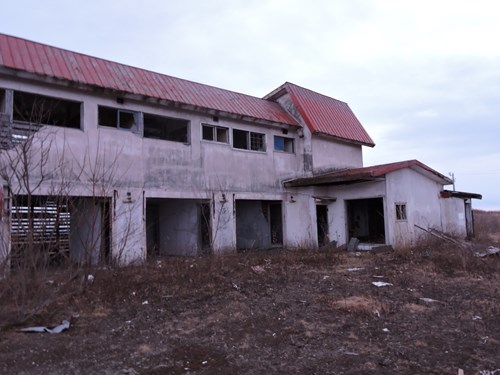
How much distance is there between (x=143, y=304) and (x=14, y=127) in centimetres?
582

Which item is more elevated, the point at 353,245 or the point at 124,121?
the point at 124,121

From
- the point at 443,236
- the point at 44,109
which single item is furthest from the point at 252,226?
the point at 44,109

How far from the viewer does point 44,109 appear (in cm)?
1165

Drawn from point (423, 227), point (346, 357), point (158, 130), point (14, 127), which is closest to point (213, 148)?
point (158, 130)

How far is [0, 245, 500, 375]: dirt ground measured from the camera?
481 centimetres

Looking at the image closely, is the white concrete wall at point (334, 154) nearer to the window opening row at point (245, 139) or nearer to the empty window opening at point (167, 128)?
the window opening row at point (245, 139)

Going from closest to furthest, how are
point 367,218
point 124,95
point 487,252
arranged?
point 124,95
point 487,252
point 367,218

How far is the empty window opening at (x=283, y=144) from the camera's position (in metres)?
16.5

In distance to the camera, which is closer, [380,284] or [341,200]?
[380,284]

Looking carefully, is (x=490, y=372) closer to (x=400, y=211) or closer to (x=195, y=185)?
(x=195, y=185)

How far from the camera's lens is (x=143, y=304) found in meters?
7.46

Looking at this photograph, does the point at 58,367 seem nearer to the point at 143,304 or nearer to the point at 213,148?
the point at 143,304

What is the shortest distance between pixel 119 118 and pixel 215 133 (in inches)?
137

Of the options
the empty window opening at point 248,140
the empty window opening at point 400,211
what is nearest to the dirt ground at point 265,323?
the empty window opening at point 400,211
